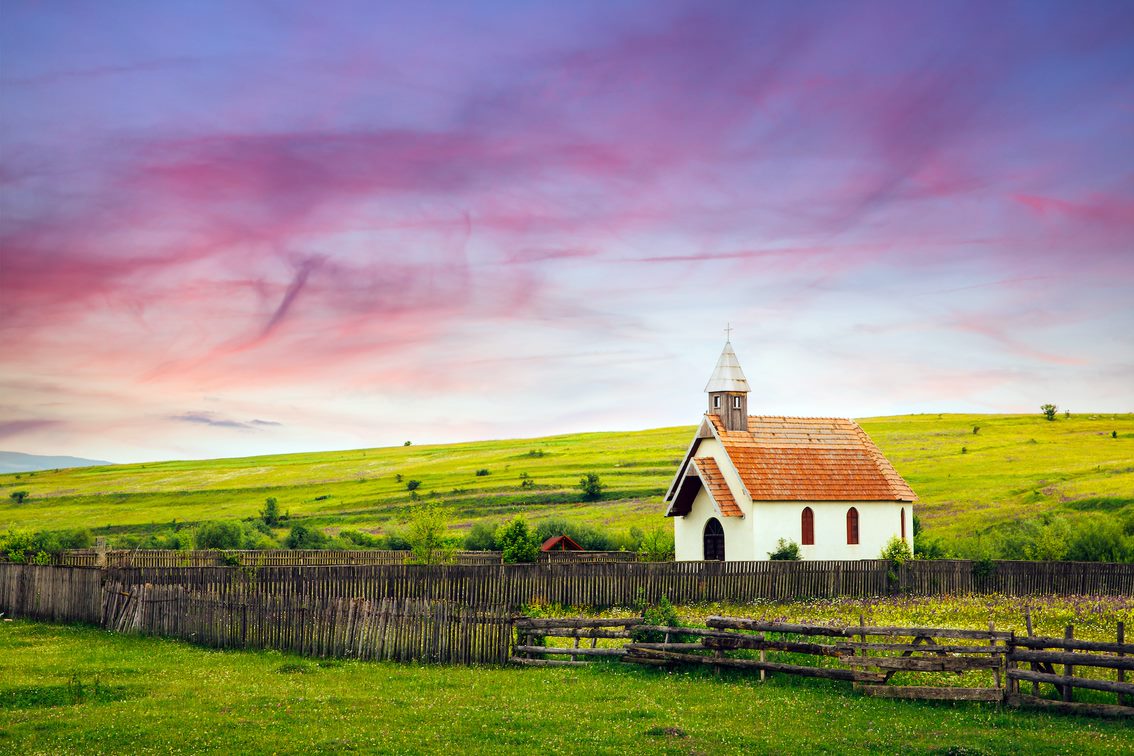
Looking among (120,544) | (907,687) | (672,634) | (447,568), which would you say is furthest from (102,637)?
(120,544)

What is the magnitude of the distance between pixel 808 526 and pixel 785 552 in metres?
2.69

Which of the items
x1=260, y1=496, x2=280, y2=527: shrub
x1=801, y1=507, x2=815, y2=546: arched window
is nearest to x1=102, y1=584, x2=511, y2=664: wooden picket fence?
x1=801, y1=507, x2=815, y2=546: arched window

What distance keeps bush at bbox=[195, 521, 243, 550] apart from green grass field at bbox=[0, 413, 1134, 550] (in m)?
11.3

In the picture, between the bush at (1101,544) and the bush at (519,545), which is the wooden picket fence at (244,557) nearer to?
the bush at (519,545)

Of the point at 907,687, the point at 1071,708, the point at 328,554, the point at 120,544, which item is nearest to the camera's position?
the point at 1071,708

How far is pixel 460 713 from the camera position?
18547 millimetres

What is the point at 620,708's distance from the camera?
19.0 meters

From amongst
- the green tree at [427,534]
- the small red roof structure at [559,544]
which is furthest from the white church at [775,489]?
the green tree at [427,534]

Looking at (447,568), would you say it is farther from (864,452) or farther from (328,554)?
(864,452)

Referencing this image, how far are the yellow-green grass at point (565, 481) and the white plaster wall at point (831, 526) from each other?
2135cm

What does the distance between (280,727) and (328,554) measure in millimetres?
33198

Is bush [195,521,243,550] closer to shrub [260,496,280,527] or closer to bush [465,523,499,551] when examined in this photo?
bush [465,523,499,551]

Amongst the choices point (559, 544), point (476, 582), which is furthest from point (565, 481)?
point (476, 582)

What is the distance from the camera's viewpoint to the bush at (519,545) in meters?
45.8
